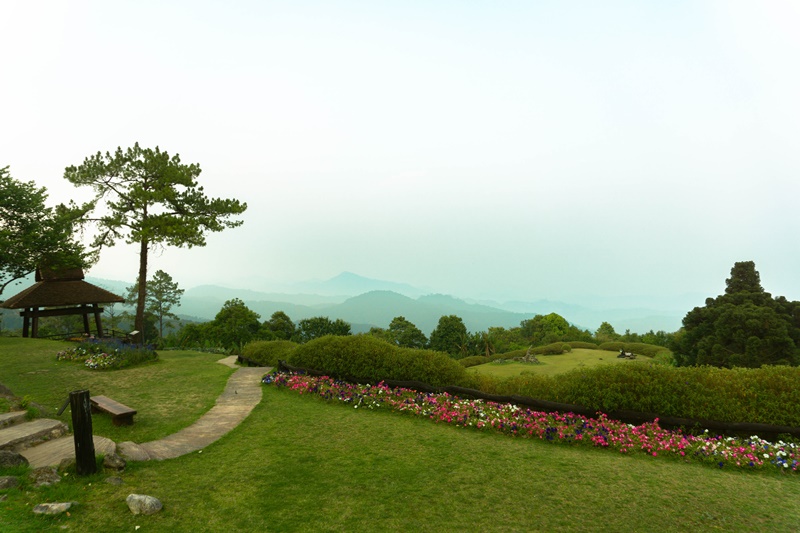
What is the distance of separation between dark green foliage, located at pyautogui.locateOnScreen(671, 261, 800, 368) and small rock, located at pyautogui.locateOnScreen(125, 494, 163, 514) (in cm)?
1919

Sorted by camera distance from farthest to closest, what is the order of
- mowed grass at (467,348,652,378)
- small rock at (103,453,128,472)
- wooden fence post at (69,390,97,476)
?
mowed grass at (467,348,652,378) < small rock at (103,453,128,472) < wooden fence post at (69,390,97,476)

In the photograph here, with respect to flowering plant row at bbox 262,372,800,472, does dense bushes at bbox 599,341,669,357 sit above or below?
below

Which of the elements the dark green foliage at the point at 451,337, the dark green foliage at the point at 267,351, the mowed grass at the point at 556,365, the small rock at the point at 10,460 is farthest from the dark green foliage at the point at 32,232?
the dark green foliage at the point at 451,337

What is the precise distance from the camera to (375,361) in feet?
36.7

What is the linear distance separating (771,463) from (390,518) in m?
7.06

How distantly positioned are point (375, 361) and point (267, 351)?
290 inches

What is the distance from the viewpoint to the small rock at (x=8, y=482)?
167 inches

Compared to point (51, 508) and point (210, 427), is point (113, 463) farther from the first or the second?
point (210, 427)

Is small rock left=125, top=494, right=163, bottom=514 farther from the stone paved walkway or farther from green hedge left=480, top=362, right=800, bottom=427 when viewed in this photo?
green hedge left=480, top=362, right=800, bottom=427

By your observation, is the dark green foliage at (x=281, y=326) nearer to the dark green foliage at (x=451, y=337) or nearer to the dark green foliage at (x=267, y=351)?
the dark green foliage at (x=451, y=337)

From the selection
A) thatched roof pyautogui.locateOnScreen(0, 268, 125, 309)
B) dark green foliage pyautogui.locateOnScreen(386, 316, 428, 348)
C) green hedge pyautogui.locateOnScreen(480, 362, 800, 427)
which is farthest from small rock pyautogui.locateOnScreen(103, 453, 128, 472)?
dark green foliage pyautogui.locateOnScreen(386, 316, 428, 348)

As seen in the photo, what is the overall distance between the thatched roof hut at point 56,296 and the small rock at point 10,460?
69.5 ft

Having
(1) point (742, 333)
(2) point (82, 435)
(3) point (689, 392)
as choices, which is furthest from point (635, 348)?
(2) point (82, 435)

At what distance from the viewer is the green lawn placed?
4.18 metres
